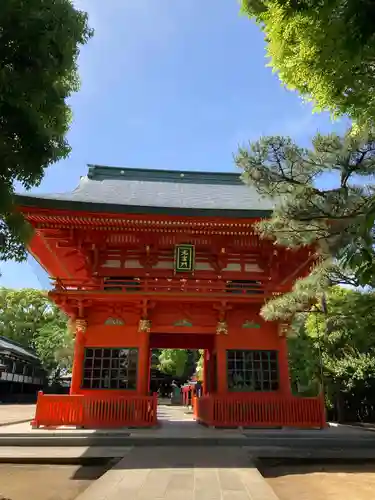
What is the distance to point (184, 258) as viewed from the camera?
13680 millimetres

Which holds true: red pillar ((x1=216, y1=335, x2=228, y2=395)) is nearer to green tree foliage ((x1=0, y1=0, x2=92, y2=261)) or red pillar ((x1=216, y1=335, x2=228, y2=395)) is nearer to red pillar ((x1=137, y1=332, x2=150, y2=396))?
red pillar ((x1=137, y1=332, x2=150, y2=396))

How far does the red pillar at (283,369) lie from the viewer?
43.4ft

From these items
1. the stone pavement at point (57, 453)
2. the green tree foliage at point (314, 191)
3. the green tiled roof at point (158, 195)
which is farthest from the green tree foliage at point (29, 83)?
the green tiled roof at point (158, 195)

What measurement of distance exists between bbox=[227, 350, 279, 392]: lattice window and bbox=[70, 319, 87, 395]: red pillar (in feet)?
16.5

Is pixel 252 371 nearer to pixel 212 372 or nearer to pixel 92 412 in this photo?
pixel 212 372

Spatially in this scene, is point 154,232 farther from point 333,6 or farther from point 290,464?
point 333,6

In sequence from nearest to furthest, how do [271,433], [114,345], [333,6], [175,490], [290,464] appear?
[333,6]
[175,490]
[290,464]
[271,433]
[114,345]

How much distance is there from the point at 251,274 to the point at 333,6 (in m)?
11.2

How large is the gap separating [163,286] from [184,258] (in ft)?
4.16

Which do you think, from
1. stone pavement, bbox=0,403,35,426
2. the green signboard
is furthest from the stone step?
the green signboard

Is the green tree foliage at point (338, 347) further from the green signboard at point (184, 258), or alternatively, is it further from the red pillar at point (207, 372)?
Result: the green signboard at point (184, 258)

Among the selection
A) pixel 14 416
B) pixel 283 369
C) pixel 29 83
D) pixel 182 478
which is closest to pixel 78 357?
pixel 283 369

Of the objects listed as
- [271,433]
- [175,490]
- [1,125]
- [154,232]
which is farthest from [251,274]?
[1,125]

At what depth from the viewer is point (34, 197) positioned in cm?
1204
